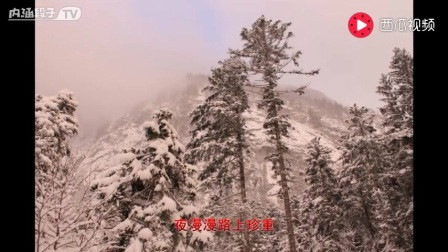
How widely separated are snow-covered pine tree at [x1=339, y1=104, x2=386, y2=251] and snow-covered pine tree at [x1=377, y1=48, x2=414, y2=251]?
2.80 ft

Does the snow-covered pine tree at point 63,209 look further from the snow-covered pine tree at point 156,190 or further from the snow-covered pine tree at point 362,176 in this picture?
the snow-covered pine tree at point 362,176

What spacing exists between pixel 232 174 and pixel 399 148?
9187mm

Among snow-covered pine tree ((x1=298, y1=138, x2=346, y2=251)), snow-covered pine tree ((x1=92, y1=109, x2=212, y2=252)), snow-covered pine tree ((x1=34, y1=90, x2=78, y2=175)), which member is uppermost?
snow-covered pine tree ((x1=34, y1=90, x2=78, y2=175))

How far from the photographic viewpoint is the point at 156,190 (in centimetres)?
1233

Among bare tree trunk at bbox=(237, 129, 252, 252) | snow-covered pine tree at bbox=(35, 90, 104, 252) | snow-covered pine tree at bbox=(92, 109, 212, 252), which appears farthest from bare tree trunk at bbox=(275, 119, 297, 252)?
snow-covered pine tree at bbox=(35, 90, 104, 252)

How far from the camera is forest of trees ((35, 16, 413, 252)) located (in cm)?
1132

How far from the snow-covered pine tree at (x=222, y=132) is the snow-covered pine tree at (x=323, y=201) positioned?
7.10 metres

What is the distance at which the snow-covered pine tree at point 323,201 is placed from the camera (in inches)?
937

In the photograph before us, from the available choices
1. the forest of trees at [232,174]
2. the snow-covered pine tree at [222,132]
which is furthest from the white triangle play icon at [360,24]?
the snow-covered pine tree at [222,132]

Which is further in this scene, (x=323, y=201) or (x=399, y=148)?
(x=323, y=201)
